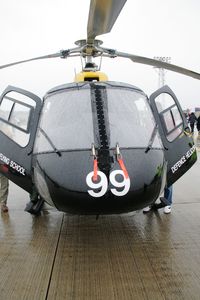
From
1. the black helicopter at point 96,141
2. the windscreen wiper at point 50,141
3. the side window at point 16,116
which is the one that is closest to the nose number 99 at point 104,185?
the black helicopter at point 96,141

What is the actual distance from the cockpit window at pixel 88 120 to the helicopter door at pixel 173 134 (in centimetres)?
30

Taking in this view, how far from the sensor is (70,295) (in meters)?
3.38

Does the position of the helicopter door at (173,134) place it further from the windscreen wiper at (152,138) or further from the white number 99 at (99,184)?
the white number 99 at (99,184)

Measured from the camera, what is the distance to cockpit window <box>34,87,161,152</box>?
457 centimetres

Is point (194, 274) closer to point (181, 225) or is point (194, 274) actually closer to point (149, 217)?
point (181, 225)

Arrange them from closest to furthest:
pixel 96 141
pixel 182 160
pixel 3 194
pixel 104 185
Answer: pixel 104 185 → pixel 96 141 → pixel 182 160 → pixel 3 194

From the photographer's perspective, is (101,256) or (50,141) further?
(50,141)

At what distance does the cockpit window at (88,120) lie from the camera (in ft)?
15.0

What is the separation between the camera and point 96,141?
4.47 m

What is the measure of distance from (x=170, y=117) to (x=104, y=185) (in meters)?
2.18

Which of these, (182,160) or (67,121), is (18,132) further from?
(182,160)

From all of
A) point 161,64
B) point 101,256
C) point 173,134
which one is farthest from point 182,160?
point 161,64

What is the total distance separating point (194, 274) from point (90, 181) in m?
1.42

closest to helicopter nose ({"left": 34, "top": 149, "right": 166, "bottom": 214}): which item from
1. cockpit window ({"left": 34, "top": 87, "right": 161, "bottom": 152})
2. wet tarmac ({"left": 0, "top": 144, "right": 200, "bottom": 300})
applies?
cockpit window ({"left": 34, "top": 87, "right": 161, "bottom": 152})
